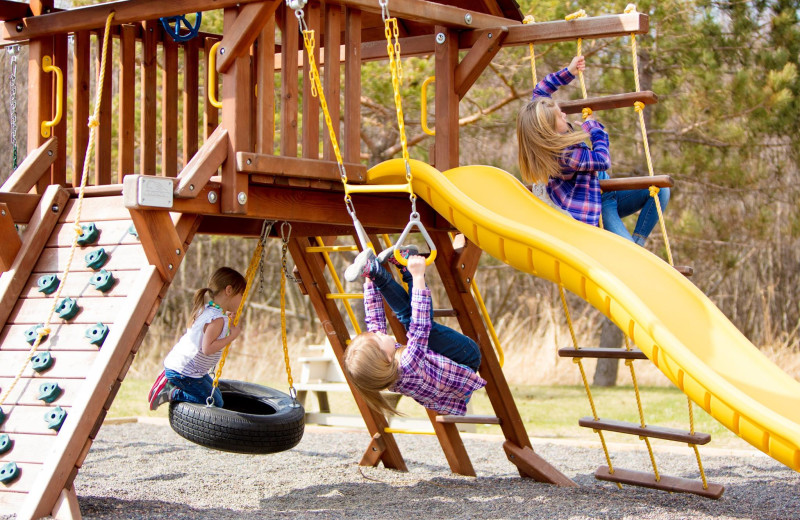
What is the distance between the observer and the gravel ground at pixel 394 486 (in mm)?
5180

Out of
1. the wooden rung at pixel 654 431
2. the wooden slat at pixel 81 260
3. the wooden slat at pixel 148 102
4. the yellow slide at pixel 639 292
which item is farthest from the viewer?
the wooden slat at pixel 148 102

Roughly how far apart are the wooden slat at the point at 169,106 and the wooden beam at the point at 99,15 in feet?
2.40

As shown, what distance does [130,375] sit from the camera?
13992 millimetres

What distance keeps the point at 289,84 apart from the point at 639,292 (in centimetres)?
202

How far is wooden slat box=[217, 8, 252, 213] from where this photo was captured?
15.1 ft

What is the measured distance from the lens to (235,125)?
462 centimetres

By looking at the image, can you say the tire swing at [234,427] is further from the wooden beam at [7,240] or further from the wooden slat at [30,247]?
the wooden beam at [7,240]

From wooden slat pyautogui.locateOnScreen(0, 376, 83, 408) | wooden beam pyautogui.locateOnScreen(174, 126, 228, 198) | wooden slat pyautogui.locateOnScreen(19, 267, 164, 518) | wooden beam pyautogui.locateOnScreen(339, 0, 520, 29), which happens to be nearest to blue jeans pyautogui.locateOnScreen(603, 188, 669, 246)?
wooden beam pyautogui.locateOnScreen(339, 0, 520, 29)

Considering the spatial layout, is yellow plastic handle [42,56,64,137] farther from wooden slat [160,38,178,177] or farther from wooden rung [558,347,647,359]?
wooden rung [558,347,647,359]

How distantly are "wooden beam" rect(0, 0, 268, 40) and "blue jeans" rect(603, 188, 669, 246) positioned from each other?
7.86 feet

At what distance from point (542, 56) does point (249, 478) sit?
6.14 meters

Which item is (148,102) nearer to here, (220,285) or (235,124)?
(220,285)

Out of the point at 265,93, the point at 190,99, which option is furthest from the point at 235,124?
the point at 190,99

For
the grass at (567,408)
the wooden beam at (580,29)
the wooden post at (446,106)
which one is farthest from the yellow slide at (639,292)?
the grass at (567,408)
